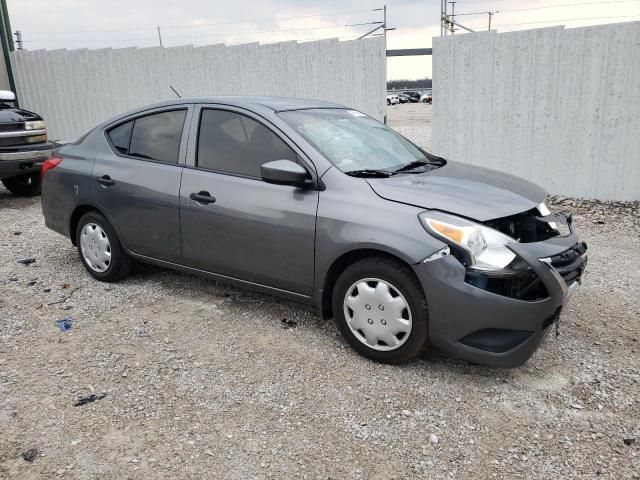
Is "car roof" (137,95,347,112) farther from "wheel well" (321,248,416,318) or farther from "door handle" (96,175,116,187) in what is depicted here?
"wheel well" (321,248,416,318)

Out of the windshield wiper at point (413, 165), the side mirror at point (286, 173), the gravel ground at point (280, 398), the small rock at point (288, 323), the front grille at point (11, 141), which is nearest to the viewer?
the gravel ground at point (280, 398)

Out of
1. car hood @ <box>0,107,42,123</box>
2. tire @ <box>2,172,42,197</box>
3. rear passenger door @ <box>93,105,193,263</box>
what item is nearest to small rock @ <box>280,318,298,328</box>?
rear passenger door @ <box>93,105,193,263</box>

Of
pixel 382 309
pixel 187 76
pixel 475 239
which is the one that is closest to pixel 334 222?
pixel 382 309

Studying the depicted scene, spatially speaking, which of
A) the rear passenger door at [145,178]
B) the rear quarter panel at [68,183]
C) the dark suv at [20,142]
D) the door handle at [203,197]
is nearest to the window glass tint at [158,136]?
the rear passenger door at [145,178]

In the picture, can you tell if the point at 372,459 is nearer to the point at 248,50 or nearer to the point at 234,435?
the point at 234,435

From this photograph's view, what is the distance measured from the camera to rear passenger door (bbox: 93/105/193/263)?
424cm

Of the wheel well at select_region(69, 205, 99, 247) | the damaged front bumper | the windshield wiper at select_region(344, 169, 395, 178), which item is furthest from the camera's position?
the wheel well at select_region(69, 205, 99, 247)

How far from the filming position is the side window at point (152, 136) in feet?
14.1

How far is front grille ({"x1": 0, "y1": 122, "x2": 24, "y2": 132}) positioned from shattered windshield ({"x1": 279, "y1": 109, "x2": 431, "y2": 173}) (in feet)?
18.8

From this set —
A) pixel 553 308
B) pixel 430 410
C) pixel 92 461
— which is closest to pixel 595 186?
pixel 553 308

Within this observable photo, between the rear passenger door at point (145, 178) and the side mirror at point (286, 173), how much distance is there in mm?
1001

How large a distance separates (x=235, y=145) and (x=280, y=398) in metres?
1.87

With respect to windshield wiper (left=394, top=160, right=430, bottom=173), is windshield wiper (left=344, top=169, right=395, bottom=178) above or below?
above

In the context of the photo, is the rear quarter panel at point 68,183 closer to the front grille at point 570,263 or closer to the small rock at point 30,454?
the small rock at point 30,454
